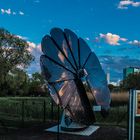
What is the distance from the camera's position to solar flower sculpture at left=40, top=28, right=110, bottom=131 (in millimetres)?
17266

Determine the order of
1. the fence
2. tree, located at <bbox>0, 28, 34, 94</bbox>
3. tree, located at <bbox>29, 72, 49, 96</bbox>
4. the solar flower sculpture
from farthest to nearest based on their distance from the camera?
tree, located at <bbox>29, 72, 49, 96</bbox>, tree, located at <bbox>0, 28, 34, 94</bbox>, the fence, the solar flower sculpture

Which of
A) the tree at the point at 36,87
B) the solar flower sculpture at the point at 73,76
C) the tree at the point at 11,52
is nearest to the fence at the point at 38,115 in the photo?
the solar flower sculpture at the point at 73,76

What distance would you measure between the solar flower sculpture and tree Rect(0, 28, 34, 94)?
3178 cm

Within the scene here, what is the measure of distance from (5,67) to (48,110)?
25.3m

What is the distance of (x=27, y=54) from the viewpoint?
52219mm

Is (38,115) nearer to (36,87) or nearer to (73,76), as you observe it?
(73,76)

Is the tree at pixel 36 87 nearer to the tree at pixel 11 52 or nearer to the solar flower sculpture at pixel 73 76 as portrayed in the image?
the tree at pixel 11 52

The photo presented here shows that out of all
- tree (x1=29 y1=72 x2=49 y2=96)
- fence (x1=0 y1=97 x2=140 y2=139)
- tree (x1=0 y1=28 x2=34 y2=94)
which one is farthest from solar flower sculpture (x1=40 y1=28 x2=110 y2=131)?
tree (x1=29 y1=72 x2=49 y2=96)

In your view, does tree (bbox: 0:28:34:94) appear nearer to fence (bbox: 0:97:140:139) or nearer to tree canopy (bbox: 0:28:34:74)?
tree canopy (bbox: 0:28:34:74)

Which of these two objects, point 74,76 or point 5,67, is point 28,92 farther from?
point 74,76

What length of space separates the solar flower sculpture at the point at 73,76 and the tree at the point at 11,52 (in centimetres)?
3178

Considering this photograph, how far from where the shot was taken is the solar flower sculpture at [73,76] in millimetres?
17266

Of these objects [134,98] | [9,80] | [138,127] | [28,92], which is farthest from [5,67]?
[134,98]

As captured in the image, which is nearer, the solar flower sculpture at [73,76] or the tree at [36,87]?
the solar flower sculpture at [73,76]
